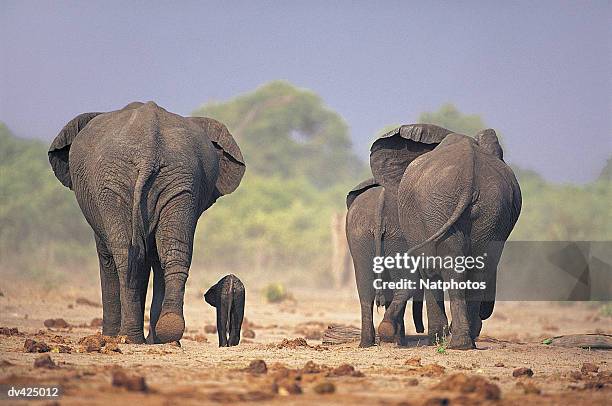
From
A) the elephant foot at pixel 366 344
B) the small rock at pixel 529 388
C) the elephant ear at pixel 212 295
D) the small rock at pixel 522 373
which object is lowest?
the small rock at pixel 529 388

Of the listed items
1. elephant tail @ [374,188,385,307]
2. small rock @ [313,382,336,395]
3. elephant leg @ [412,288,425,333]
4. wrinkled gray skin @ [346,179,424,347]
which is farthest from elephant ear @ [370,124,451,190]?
small rock @ [313,382,336,395]

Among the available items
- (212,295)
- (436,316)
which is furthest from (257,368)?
(436,316)

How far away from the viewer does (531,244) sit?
33.7 m

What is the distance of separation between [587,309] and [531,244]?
20.4ft

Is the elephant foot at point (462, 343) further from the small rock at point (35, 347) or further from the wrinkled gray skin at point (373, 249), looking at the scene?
the small rock at point (35, 347)

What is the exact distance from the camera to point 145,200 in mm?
10297

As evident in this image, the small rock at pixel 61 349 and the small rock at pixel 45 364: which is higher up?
the small rock at pixel 61 349

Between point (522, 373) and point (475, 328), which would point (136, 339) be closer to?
point (475, 328)

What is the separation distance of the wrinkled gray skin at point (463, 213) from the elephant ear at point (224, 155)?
2510mm

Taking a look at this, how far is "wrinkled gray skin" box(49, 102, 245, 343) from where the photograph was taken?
10.3m

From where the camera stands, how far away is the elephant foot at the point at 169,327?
10.3 meters

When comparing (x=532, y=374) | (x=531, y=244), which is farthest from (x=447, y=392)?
(x=531, y=244)

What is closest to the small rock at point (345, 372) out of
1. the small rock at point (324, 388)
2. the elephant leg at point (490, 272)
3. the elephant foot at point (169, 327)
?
the small rock at point (324, 388)

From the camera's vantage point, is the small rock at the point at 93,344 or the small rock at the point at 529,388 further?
the small rock at the point at 93,344
